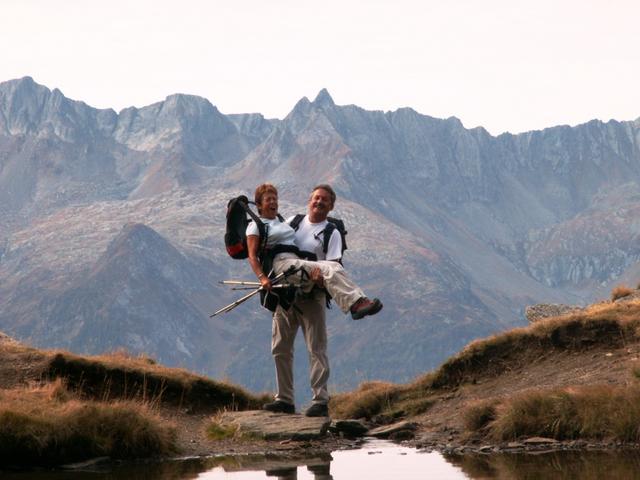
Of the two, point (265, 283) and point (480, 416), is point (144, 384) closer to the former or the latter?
point (265, 283)

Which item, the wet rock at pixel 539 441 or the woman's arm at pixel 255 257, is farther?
the woman's arm at pixel 255 257

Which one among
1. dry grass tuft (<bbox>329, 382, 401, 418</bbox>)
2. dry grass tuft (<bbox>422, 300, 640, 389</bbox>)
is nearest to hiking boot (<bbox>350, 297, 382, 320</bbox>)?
dry grass tuft (<bbox>329, 382, 401, 418</bbox>)

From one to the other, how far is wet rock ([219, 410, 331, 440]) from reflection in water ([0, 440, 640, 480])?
159cm

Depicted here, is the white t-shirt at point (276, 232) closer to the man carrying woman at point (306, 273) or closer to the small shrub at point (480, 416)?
the man carrying woman at point (306, 273)

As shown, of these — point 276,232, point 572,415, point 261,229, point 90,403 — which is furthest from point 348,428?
point 90,403

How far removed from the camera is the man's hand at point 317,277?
1728 centimetres

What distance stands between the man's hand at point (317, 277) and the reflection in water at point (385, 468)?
308cm

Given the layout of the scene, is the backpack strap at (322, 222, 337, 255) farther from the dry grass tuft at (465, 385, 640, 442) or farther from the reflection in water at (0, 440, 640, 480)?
the reflection in water at (0, 440, 640, 480)

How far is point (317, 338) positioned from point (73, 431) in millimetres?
4987

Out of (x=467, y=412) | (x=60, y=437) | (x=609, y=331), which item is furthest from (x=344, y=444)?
(x=609, y=331)

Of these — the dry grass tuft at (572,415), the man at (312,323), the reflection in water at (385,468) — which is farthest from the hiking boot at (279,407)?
the dry grass tuft at (572,415)

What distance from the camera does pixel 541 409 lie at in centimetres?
1595

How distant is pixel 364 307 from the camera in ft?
53.1

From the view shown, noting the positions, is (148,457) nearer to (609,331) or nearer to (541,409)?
(541,409)
